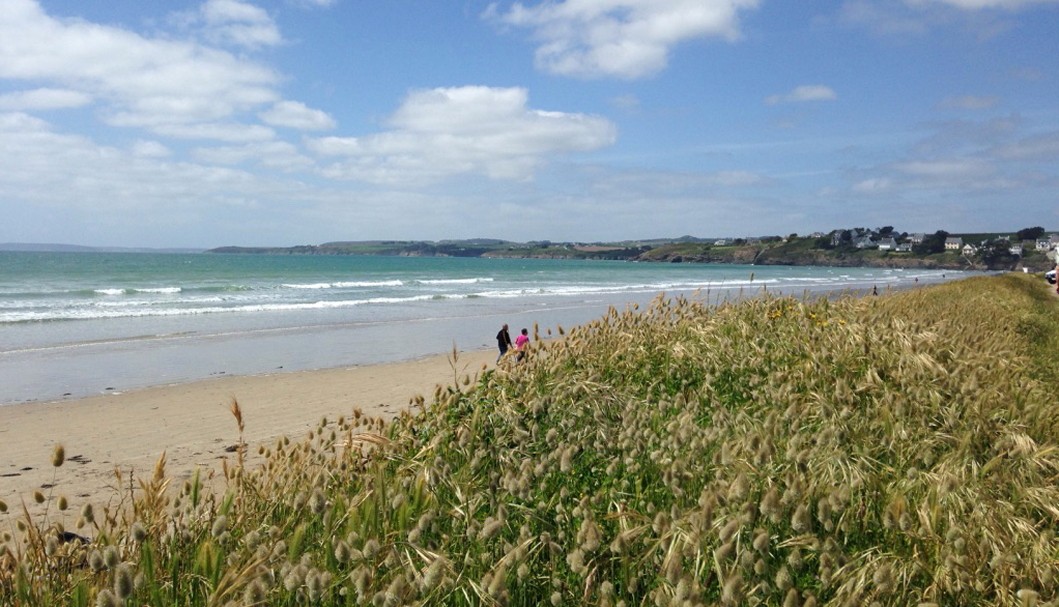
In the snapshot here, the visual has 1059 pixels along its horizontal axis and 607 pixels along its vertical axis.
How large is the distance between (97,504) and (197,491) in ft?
17.1

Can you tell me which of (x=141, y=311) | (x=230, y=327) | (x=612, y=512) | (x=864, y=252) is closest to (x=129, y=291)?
(x=141, y=311)

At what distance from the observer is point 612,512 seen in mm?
3229

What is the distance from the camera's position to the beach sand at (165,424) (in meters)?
8.30

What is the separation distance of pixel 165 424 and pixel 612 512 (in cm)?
999

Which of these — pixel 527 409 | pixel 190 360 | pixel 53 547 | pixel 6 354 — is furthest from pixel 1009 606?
pixel 6 354

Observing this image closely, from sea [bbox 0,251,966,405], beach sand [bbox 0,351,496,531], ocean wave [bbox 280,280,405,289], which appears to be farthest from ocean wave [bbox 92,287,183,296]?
beach sand [bbox 0,351,496,531]

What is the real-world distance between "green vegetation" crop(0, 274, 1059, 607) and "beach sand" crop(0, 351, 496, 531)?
2.58 metres

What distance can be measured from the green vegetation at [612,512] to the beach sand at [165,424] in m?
2.58

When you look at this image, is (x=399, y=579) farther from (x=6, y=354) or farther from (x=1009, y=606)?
(x=6, y=354)

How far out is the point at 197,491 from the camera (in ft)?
9.62

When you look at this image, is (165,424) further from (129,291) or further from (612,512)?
(129,291)

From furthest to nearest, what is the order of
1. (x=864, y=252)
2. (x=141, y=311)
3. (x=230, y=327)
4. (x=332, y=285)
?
(x=864, y=252) → (x=332, y=285) → (x=141, y=311) → (x=230, y=327)

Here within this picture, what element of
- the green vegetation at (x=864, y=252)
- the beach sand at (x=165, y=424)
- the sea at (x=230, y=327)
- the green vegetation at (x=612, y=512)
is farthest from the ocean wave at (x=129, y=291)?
the green vegetation at (x=864, y=252)

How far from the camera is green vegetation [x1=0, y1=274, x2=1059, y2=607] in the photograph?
8.18 ft
